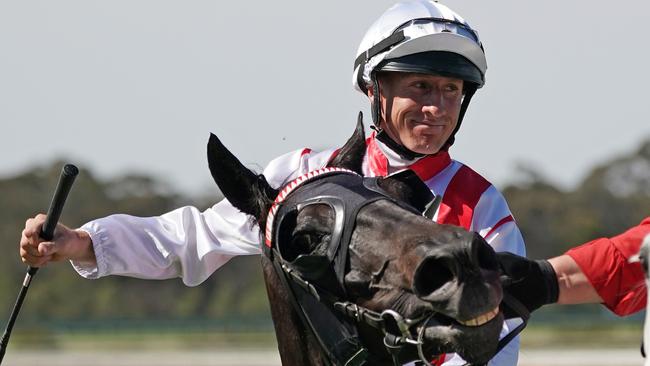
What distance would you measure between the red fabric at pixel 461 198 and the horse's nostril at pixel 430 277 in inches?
58.3

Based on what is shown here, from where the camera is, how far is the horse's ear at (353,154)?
4641 millimetres

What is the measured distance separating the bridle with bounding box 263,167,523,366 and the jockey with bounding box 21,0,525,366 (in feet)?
2.39

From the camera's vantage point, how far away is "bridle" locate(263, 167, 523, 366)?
12.9ft

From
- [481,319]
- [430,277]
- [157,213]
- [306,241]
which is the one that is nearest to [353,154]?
[306,241]

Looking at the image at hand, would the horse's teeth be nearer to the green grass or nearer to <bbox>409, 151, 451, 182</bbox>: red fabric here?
<bbox>409, 151, 451, 182</bbox>: red fabric

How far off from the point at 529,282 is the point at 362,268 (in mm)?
492

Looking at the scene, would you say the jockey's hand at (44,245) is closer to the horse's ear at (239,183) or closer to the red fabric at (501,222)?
the horse's ear at (239,183)

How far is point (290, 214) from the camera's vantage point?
4199 mm

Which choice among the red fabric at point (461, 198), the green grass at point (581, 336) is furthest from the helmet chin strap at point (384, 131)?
the green grass at point (581, 336)

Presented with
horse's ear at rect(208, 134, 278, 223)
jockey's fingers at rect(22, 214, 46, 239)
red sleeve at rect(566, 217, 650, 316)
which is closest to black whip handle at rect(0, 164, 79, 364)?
jockey's fingers at rect(22, 214, 46, 239)

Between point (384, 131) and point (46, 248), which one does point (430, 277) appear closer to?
point (46, 248)

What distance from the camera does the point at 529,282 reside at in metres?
3.92

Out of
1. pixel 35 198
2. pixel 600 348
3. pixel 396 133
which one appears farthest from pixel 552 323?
pixel 396 133

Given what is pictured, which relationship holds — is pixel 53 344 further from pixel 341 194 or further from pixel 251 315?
Result: pixel 341 194
